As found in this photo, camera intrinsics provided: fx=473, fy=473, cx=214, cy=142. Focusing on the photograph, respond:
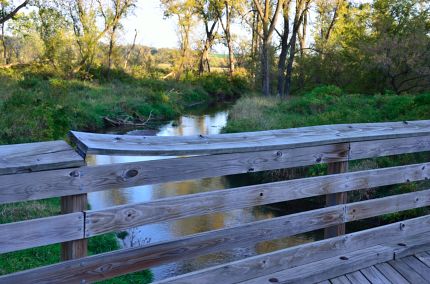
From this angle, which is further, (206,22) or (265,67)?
(206,22)

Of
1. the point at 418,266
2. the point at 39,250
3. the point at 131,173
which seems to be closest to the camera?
the point at 131,173

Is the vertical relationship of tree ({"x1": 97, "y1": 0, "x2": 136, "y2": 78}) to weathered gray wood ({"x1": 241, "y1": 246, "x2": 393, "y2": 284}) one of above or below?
above

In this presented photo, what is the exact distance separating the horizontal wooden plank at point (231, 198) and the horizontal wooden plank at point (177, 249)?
0.15m

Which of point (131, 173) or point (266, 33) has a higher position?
point (266, 33)

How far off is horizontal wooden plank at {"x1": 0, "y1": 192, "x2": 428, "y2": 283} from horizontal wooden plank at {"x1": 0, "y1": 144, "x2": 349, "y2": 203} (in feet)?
1.18

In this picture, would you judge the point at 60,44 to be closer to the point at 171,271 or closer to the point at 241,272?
the point at 171,271

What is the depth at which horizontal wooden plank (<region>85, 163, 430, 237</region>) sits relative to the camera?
2.39m

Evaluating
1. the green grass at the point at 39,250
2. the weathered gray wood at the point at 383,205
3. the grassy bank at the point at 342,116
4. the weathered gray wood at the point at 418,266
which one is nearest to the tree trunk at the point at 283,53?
the grassy bank at the point at 342,116

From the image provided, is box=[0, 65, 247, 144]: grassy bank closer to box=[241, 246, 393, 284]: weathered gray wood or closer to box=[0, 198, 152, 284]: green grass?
box=[0, 198, 152, 284]: green grass

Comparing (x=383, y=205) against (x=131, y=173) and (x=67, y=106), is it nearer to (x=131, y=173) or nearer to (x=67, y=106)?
(x=131, y=173)

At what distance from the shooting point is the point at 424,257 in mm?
3605

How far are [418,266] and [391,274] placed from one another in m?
0.30

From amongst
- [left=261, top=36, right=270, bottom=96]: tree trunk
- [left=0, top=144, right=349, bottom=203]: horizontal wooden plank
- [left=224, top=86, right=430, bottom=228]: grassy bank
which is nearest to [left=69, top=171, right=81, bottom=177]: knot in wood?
[left=0, top=144, right=349, bottom=203]: horizontal wooden plank

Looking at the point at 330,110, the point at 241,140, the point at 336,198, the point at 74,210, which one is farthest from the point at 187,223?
the point at 330,110
